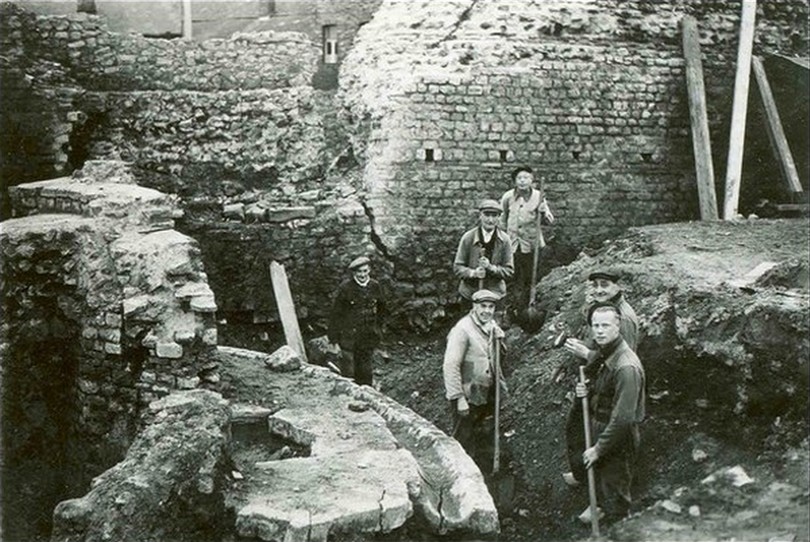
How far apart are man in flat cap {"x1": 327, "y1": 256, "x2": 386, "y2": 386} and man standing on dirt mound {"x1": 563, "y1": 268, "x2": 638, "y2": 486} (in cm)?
229

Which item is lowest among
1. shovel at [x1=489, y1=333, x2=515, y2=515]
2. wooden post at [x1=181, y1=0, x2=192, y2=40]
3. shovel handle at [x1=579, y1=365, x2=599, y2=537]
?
shovel at [x1=489, y1=333, x2=515, y2=515]

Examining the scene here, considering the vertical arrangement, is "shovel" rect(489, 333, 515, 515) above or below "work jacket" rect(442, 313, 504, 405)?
below

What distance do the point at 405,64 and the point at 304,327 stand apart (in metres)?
3.27

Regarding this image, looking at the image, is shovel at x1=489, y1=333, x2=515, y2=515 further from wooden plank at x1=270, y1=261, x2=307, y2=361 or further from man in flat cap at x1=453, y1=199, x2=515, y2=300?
wooden plank at x1=270, y1=261, x2=307, y2=361

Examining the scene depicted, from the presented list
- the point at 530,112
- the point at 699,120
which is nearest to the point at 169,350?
the point at 530,112

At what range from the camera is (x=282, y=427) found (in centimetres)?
636

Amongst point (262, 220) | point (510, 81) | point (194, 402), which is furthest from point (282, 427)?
point (510, 81)

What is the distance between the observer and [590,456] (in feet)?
18.1

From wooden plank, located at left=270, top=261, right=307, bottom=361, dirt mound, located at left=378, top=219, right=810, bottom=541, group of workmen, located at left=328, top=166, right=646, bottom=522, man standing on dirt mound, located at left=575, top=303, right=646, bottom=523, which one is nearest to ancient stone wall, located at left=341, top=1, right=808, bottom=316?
wooden plank, located at left=270, top=261, right=307, bottom=361

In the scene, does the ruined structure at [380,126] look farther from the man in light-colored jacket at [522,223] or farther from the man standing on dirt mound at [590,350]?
the man standing on dirt mound at [590,350]

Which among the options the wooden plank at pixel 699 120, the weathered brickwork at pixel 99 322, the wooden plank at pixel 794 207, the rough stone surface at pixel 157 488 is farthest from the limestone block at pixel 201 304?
the wooden plank at pixel 794 207

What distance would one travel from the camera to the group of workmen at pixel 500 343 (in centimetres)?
551

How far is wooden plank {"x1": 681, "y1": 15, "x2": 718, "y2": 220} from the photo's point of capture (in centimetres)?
1073

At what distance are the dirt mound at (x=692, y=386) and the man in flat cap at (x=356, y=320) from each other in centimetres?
102
